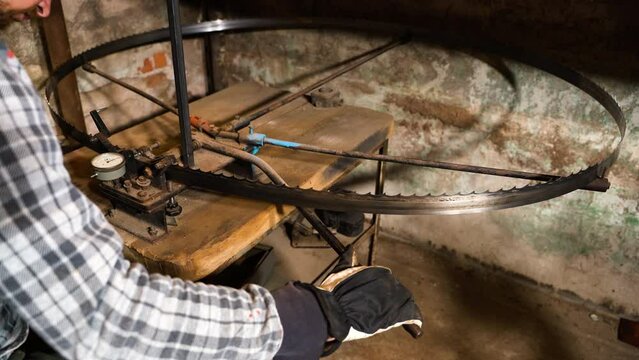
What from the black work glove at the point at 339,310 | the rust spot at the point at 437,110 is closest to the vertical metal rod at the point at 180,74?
the black work glove at the point at 339,310

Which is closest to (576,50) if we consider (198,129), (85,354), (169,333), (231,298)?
(198,129)

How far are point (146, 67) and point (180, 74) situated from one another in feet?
4.53

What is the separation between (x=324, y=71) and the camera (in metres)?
2.28

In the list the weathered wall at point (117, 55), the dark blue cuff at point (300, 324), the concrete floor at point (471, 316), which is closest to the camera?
the dark blue cuff at point (300, 324)

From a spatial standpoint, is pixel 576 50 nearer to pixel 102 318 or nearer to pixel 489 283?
pixel 489 283

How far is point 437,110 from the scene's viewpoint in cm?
211

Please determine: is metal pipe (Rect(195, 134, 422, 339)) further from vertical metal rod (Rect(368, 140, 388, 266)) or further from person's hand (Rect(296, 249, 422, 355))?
vertical metal rod (Rect(368, 140, 388, 266))

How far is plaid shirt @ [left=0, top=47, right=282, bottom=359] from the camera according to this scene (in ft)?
2.22

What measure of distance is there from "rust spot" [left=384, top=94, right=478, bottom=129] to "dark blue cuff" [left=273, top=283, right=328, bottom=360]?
131cm

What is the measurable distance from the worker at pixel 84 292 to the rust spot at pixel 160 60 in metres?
1.47

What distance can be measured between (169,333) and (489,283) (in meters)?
1.79

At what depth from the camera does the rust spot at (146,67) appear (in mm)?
2242

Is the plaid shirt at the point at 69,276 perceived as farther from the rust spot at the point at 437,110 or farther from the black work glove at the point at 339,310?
the rust spot at the point at 437,110

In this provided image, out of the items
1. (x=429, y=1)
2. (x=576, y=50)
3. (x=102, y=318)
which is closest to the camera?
(x=102, y=318)
